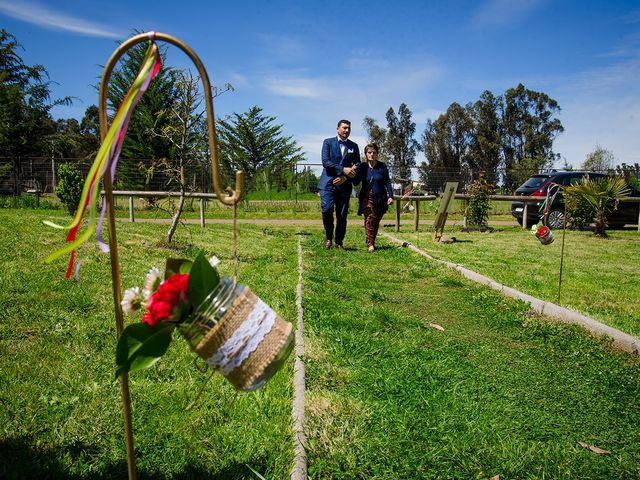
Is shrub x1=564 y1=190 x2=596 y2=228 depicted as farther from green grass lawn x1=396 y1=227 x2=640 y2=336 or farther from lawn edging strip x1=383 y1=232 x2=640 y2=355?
lawn edging strip x1=383 y1=232 x2=640 y2=355

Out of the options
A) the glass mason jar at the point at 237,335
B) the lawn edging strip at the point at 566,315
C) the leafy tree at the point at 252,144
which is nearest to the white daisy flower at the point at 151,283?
the glass mason jar at the point at 237,335

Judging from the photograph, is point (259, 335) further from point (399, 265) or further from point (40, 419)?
point (399, 265)

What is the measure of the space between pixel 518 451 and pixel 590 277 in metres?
5.19

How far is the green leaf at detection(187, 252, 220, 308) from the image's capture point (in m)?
1.39

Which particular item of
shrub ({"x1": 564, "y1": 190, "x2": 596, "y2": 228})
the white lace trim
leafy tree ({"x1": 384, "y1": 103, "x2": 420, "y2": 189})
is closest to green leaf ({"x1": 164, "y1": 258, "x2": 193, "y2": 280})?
the white lace trim

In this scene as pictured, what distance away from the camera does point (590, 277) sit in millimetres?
6777

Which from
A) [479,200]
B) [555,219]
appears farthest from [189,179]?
[555,219]

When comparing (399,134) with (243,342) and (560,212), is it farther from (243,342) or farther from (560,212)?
(243,342)

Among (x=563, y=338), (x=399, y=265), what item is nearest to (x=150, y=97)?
(x=399, y=265)

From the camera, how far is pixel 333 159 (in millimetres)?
8375

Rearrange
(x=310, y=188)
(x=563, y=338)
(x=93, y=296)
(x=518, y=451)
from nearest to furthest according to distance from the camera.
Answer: (x=518, y=451) < (x=563, y=338) < (x=93, y=296) < (x=310, y=188)

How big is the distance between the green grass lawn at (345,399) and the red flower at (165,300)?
313 millimetres

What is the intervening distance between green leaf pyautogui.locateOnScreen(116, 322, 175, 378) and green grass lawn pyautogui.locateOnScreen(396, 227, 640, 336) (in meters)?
3.94

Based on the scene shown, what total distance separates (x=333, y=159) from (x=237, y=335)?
284 inches
